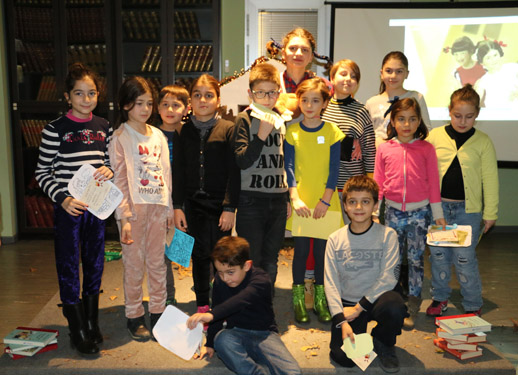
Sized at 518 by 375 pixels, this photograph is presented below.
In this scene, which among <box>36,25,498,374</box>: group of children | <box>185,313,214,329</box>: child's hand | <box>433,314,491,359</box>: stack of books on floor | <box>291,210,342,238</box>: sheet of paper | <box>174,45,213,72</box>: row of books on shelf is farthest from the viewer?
<box>174,45,213,72</box>: row of books on shelf

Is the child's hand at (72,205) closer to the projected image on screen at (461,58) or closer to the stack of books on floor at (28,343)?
the stack of books on floor at (28,343)

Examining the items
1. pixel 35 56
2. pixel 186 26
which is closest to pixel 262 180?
pixel 186 26

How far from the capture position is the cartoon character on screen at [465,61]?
4.70 m

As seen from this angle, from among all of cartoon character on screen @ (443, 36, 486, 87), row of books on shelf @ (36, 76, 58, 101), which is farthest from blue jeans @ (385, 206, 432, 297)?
row of books on shelf @ (36, 76, 58, 101)

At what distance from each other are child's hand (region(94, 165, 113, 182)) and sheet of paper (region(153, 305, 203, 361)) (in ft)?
2.35

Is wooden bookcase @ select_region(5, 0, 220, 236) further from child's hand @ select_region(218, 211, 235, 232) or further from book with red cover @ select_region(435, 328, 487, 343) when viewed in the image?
book with red cover @ select_region(435, 328, 487, 343)

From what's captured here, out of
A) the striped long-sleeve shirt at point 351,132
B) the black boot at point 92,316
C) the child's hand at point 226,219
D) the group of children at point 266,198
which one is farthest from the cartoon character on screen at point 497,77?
the black boot at point 92,316

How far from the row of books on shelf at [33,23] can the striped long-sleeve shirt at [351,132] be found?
3.22m

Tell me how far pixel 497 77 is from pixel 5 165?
479 centimetres

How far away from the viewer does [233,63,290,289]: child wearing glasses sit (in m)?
2.54

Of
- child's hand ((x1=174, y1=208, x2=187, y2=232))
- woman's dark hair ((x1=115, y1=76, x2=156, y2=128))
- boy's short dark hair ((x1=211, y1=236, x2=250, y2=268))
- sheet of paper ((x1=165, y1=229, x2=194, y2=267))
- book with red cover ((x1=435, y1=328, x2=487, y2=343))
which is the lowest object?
book with red cover ((x1=435, y1=328, x2=487, y2=343))

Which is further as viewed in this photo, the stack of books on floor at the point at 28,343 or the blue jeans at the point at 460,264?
the blue jeans at the point at 460,264

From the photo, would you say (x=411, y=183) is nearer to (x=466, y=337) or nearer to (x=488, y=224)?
(x=488, y=224)

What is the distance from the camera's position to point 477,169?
112 inches
